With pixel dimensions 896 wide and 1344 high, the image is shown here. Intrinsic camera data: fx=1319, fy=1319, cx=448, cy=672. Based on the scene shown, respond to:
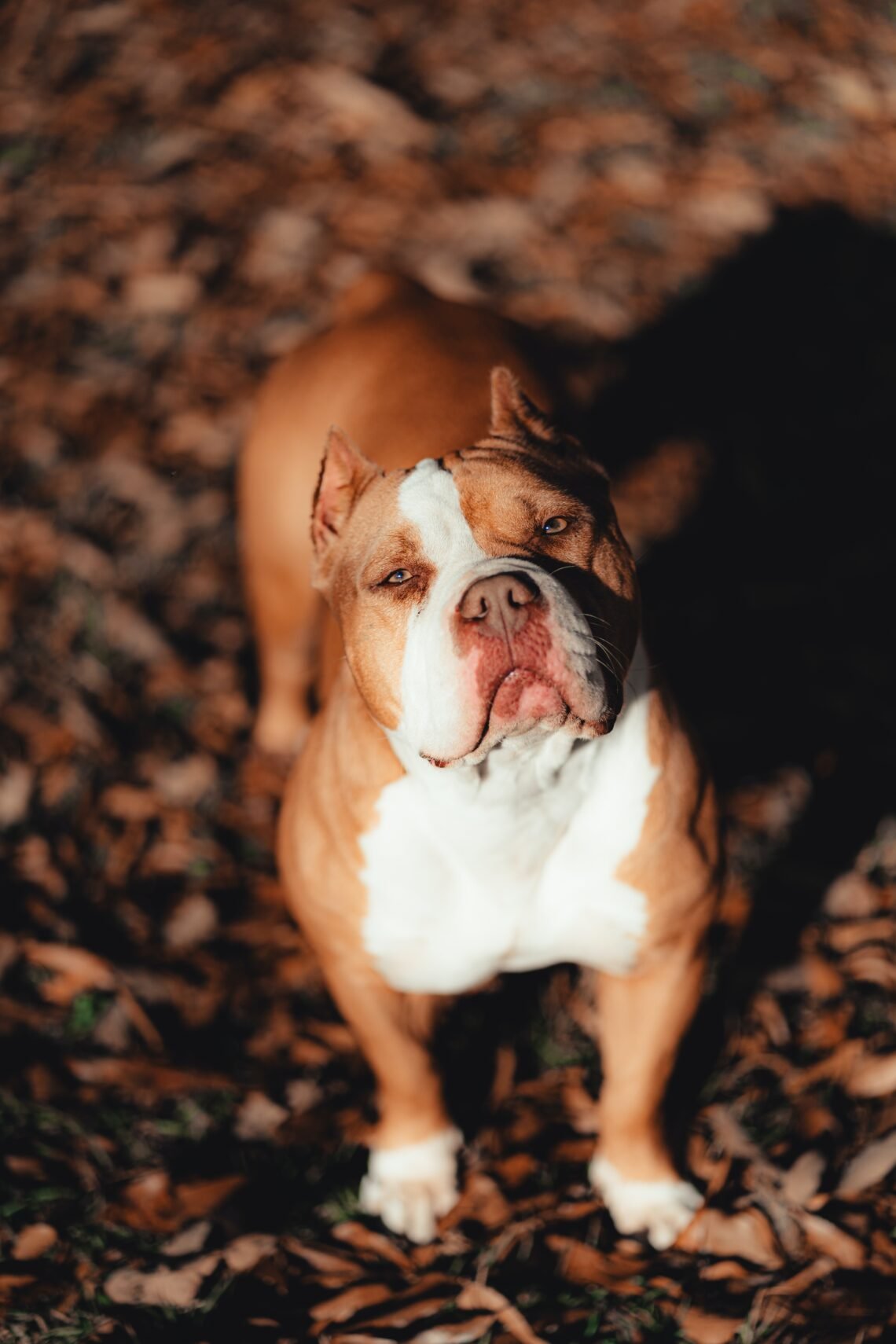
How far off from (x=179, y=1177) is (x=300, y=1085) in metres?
0.36

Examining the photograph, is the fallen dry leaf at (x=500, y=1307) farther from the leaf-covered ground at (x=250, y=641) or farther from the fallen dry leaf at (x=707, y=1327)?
the fallen dry leaf at (x=707, y=1327)

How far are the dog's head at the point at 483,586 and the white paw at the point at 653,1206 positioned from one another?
4.12 feet

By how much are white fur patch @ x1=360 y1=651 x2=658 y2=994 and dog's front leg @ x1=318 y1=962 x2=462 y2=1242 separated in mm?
211

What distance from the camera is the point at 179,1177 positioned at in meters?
3.15

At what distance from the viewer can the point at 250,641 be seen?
14.8 feet

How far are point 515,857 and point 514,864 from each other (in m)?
0.02

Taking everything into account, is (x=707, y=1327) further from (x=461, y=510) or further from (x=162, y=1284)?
(x=461, y=510)

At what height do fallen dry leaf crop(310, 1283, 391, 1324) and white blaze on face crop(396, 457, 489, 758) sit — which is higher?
white blaze on face crop(396, 457, 489, 758)

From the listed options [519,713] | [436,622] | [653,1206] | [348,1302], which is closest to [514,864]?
[519,713]

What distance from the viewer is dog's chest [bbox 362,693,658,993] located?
2510 millimetres

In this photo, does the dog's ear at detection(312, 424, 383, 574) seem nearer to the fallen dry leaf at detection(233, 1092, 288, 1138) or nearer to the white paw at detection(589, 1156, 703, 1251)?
the fallen dry leaf at detection(233, 1092, 288, 1138)

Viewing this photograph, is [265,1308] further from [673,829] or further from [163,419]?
[163,419]

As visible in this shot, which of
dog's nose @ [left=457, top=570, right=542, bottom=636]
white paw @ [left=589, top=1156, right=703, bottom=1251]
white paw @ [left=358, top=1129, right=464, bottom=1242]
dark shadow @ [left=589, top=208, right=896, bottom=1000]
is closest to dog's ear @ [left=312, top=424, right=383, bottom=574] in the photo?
dog's nose @ [left=457, top=570, right=542, bottom=636]

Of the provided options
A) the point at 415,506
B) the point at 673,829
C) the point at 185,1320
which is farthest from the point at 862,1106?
the point at 415,506
